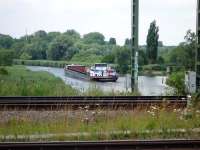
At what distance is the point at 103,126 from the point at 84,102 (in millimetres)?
4173

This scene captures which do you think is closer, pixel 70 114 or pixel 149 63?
pixel 70 114

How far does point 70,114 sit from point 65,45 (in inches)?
3096

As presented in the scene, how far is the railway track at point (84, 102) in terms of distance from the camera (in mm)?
14461

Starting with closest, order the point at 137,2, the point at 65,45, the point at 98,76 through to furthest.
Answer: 1. the point at 137,2
2. the point at 98,76
3. the point at 65,45

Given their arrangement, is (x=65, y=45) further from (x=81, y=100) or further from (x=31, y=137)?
(x=31, y=137)

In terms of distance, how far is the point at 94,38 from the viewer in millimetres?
108938

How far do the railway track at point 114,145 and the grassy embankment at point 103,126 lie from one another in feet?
2.26

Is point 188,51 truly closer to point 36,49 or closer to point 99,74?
point 99,74

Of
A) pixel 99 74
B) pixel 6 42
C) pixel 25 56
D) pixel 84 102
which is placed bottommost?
pixel 84 102

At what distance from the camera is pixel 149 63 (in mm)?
61375

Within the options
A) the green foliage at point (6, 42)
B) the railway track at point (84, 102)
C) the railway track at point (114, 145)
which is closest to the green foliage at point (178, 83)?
the railway track at point (84, 102)

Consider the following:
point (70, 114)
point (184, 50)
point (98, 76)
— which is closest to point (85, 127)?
point (70, 114)

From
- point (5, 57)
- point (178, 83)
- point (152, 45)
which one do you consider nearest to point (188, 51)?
point (178, 83)

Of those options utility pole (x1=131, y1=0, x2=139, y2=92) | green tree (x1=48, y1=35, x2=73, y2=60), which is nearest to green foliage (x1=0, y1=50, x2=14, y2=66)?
utility pole (x1=131, y1=0, x2=139, y2=92)
